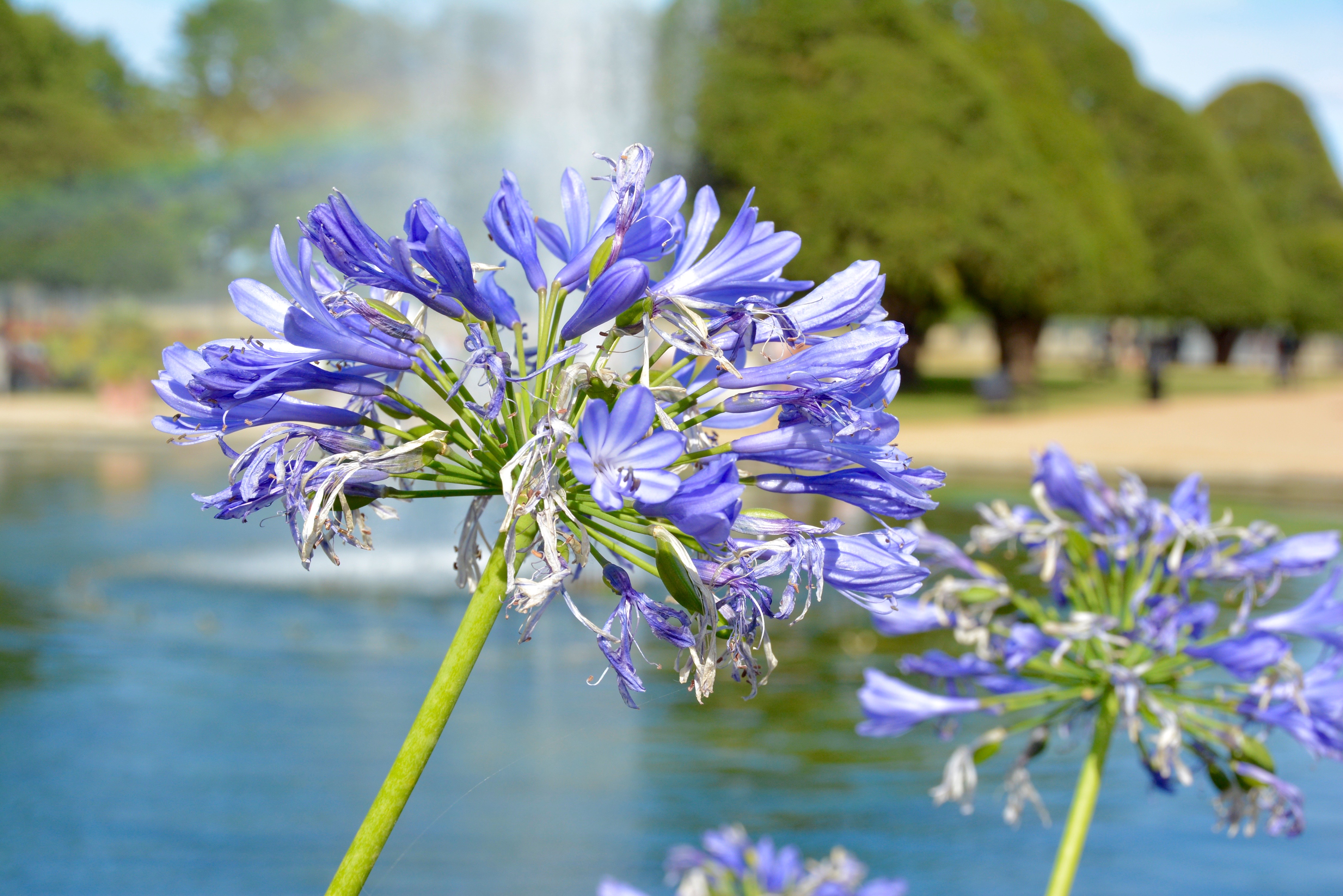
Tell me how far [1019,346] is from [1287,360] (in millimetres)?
14070

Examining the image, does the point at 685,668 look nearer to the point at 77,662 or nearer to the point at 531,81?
the point at 77,662

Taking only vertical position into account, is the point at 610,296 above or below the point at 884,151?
below

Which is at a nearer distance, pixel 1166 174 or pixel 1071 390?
pixel 1071 390

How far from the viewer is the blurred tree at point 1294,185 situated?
64.0 m

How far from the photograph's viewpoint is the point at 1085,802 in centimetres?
245

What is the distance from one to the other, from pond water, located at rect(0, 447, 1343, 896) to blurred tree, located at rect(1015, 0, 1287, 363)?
43.4m

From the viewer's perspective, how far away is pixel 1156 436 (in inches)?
1150

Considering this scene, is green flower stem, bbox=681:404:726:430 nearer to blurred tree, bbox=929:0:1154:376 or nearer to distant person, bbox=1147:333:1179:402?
distant person, bbox=1147:333:1179:402

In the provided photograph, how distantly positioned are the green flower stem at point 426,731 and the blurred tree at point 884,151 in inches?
1391

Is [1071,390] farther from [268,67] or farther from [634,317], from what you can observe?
[634,317]

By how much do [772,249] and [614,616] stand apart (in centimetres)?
45

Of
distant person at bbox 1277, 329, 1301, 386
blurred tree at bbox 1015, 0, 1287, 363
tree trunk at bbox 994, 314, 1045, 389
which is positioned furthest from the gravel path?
blurred tree at bbox 1015, 0, 1287, 363

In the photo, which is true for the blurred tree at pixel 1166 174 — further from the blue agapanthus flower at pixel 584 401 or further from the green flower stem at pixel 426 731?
the green flower stem at pixel 426 731

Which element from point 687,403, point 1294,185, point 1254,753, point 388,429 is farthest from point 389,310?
point 1294,185
